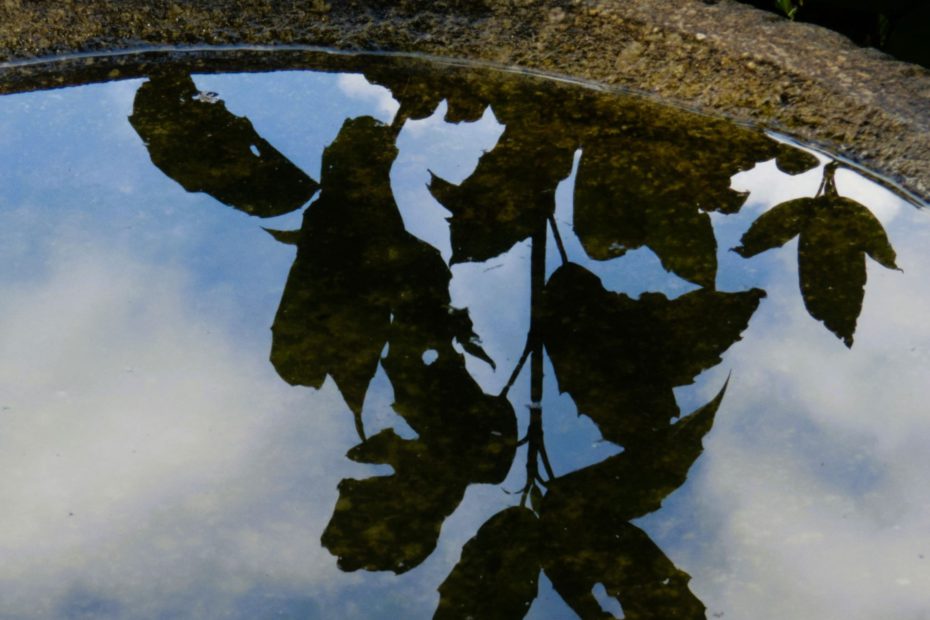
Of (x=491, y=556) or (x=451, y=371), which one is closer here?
(x=491, y=556)

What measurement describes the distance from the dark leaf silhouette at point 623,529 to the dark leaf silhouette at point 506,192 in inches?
16.7

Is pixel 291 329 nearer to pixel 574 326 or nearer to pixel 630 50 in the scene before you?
pixel 574 326

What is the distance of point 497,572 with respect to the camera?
4.25 ft

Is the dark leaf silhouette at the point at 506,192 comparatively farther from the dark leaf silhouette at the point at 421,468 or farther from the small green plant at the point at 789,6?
the small green plant at the point at 789,6

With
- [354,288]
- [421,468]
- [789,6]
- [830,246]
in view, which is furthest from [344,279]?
[789,6]

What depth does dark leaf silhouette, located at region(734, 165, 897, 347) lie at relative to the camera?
1.65 m

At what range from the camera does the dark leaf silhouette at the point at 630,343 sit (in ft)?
4.91

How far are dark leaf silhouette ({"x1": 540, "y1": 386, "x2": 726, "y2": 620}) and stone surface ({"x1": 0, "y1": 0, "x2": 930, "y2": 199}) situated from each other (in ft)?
2.04

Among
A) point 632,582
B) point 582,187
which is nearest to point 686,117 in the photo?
point 582,187

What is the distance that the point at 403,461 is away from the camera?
1.43 m

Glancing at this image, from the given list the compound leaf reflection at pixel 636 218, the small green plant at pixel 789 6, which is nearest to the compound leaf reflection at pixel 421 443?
the compound leaf reflection at pixel 636 218

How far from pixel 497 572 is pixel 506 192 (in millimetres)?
712

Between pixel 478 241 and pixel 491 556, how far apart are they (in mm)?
574

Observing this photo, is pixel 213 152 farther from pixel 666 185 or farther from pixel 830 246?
pixel 830 246
